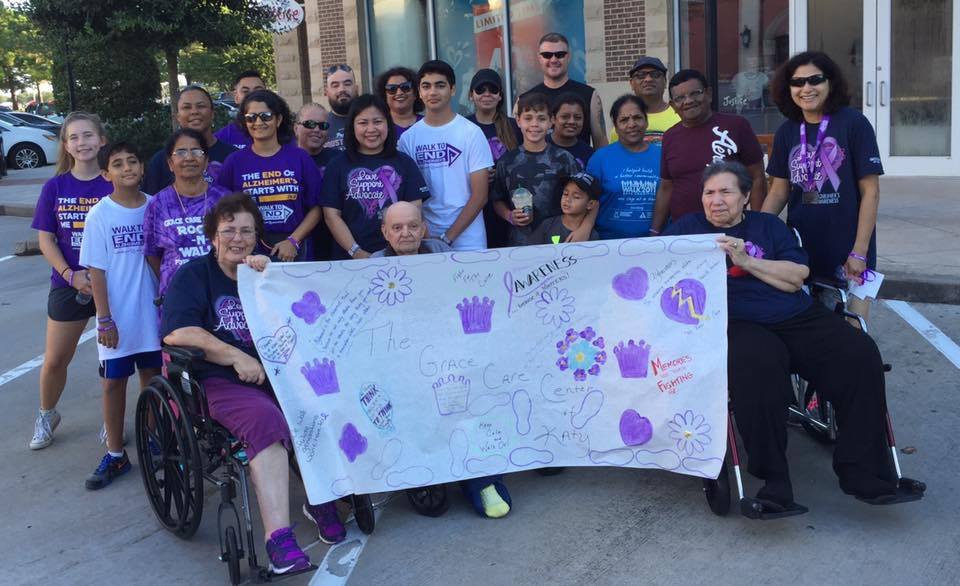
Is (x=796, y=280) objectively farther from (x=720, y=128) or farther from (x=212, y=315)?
(x=212, y=315)

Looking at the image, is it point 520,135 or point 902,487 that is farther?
point 520,135

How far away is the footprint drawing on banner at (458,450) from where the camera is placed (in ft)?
14.4

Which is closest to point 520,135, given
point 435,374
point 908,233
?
point 435,374

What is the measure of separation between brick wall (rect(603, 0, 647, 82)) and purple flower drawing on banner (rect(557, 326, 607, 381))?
32.3ft

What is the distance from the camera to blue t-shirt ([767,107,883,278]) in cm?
484

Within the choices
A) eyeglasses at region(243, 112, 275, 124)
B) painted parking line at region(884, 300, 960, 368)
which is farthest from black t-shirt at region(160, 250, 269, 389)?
painted parking line at region(884, 300, 960, 368)

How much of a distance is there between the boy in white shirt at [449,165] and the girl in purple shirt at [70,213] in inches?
66.7

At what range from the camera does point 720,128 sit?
5340 mm

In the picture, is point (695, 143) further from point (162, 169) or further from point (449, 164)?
point (162, 169)

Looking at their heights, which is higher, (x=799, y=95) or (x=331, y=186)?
(x=799, y=95)

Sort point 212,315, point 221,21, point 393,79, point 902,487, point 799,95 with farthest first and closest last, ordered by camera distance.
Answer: point 221,21, point 393,79, point 799,95, point 212,315, point 902,487

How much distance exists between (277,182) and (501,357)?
166 centimetres

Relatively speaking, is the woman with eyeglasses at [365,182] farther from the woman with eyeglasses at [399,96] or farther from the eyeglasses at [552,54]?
the eyeglasses at [552,54]

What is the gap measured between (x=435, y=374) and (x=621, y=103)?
2.04 m
